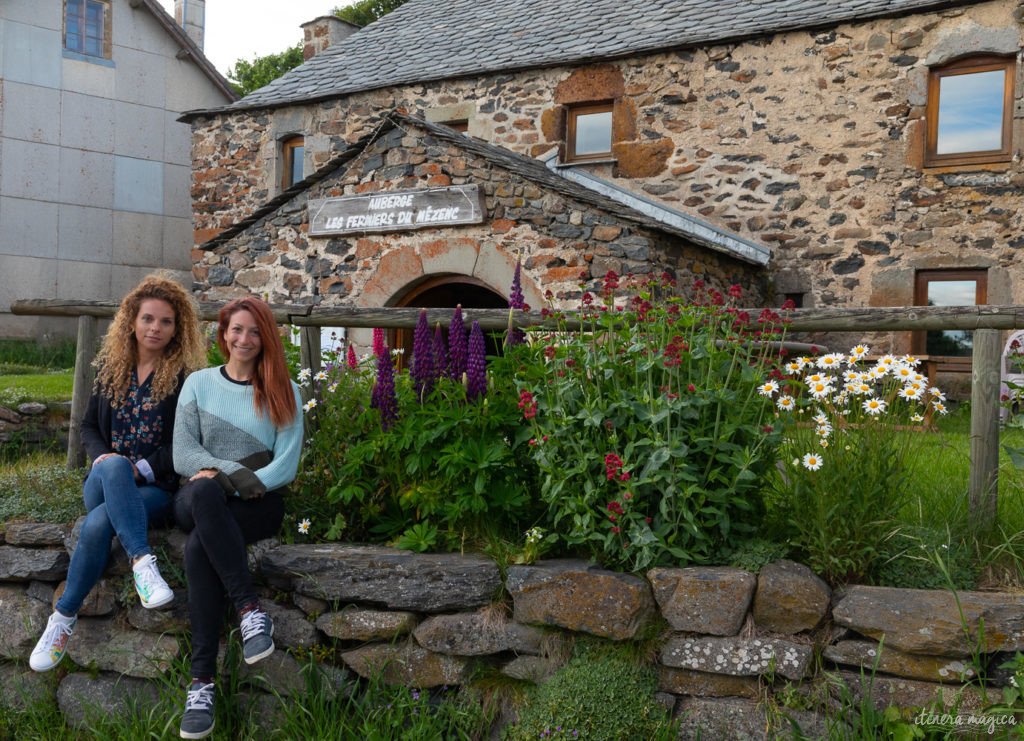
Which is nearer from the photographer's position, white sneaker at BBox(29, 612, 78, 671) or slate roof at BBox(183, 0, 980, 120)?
white sneaker at BBox(29, 612, 78, 671)

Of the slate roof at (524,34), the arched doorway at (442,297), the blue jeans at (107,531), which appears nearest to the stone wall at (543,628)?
the blue jeans at (107,531)

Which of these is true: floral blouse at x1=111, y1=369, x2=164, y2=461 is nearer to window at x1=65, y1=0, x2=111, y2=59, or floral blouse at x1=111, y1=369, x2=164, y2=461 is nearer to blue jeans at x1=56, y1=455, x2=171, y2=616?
blue jeans at x1=56, y1=455, x2=171, y2=616

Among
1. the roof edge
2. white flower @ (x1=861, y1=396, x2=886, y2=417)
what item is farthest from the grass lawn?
the roof edge

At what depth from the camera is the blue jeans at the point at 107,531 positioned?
3213 mm

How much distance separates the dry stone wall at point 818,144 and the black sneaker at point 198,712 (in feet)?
25.0

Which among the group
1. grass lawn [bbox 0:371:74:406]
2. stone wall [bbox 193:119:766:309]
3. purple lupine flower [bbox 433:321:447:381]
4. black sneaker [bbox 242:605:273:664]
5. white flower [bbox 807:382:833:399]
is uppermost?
stone wall [bbox 193:119:766:309]

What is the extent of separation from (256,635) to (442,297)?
6505 mm

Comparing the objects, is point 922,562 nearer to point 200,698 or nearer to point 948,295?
point 200,698

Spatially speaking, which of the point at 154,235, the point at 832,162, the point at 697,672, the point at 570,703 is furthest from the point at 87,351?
the point at 154,235

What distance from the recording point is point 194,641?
3045mm

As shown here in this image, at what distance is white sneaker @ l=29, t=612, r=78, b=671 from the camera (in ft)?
10.6

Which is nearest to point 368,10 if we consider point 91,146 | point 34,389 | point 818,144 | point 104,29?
point 104,29

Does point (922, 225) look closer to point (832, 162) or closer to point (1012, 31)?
point (832, 162)

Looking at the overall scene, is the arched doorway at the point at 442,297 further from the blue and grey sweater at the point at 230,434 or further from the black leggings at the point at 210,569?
the black leggings at the point at 210,569
